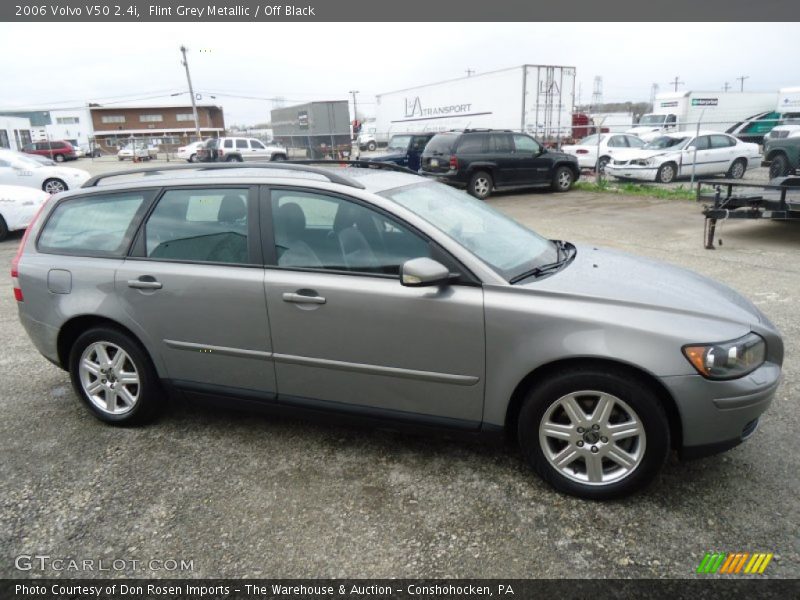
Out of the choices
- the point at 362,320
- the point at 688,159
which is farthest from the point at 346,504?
the point at 688,159

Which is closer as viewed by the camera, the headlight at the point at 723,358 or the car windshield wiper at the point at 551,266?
the headlight at the point at 723,358

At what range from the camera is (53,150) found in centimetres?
4234

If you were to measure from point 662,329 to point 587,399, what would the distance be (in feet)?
1.53

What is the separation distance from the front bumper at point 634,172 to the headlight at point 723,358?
608 inches

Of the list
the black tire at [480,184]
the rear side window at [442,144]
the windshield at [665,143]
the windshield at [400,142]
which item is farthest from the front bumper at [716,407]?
the windshield at [400,142]

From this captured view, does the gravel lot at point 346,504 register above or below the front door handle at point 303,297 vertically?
below

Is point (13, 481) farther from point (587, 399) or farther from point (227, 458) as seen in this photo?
point (587, 399)

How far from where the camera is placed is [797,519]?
8.81 ft

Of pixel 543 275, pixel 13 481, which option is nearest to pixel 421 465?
pixel 543 275

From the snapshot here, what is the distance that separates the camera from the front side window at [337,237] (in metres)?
3.07

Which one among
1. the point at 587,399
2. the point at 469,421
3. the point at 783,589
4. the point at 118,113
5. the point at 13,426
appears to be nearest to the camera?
the point at 783,589

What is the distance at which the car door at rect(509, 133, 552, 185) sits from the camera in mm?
15906

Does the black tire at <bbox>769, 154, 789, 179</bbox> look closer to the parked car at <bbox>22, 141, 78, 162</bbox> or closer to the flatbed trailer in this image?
the flatbed trailer

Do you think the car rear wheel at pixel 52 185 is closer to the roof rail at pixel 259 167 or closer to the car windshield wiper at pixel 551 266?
the roof rail at pixel 259 167
